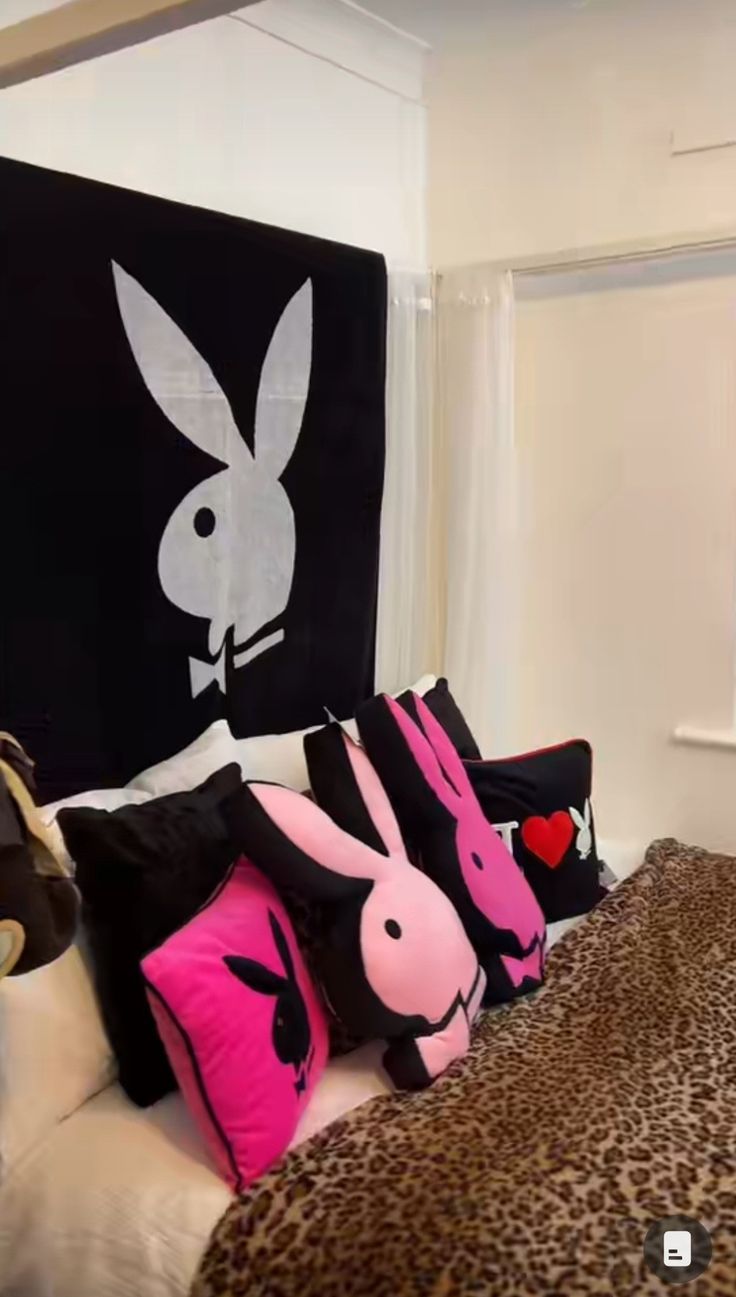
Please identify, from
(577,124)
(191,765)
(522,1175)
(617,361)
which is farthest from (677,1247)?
(577,124)

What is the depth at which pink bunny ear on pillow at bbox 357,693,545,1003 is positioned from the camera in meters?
1.96

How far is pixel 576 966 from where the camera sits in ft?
6.72

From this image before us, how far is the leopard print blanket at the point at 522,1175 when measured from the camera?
52.4 inches

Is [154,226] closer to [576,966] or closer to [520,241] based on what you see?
[520,241]

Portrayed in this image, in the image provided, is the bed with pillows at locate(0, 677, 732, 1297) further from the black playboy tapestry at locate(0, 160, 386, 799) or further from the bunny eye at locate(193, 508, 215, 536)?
the bunny eye at locate(193, 508, 215, 536)

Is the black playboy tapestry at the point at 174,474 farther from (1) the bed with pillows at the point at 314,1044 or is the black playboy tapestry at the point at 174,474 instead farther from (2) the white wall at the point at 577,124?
(2) the white wall at the point at 577,124

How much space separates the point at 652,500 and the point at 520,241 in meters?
0.75

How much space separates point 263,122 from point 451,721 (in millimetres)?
1357

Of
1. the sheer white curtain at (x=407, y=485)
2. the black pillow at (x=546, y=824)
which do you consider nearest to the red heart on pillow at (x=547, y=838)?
the black pillow at (x=546, y=824)

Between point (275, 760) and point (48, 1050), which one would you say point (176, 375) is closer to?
point (275, 760)

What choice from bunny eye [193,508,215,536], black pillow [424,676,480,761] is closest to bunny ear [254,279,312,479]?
bunny eye [193,508,215,536]

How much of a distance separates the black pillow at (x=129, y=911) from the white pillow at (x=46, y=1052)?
31mm

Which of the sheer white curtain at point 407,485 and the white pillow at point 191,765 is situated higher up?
Result: the sheer white curtain at point 407,485

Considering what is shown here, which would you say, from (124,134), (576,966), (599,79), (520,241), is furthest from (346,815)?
(599,79)
